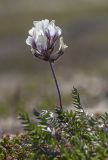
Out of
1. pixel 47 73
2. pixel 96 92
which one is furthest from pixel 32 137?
pixel 47 73

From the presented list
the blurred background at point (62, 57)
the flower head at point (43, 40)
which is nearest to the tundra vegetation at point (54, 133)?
the flower head at point (43, 40)

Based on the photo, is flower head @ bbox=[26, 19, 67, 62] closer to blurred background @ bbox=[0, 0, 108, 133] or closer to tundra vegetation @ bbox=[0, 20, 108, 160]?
tundra vegetation @ bbox=[0, 20, 108, 160]

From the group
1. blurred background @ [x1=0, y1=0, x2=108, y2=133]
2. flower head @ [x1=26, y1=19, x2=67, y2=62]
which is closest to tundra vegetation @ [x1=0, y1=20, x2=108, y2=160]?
flower head @ [x1=26, y1=19, x2=67, y2=62]

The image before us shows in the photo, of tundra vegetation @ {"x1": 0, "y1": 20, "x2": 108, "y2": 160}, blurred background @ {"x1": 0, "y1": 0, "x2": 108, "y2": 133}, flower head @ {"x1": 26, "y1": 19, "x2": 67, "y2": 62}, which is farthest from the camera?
blurred background @ {"x1": 0, "y1": 0, "x2": 108, "y2": 133}

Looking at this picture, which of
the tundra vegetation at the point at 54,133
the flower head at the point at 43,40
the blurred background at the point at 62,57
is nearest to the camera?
the tundra vegetation at the point at 54,133

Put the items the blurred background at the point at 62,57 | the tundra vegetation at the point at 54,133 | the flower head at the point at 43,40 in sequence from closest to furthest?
1. the tundra vegetation at the point at 54,133
2. the flower head at the point at 43,40
3. the blurred background at the point at 62,57

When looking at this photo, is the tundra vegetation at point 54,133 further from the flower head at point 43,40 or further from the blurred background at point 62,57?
the blurred background at point 62,57
